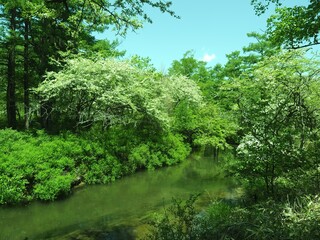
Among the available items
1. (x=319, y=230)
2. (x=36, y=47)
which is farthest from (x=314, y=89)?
(x=36, y=47)

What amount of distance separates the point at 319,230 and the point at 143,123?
15.3 metres

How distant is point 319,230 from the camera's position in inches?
133

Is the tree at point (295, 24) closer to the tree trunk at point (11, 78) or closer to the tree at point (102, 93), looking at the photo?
the tree at point (102, 93)

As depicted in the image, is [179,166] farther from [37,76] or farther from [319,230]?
[319,230]

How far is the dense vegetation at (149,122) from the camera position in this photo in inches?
217

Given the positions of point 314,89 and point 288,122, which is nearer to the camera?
point 288,122

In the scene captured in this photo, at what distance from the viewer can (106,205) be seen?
1038 centimetres

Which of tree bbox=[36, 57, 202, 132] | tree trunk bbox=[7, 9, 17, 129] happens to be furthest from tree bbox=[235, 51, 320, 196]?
tree trunk bbox=[7, 9, 17, 129]

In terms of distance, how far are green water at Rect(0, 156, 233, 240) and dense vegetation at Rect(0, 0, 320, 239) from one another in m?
0.69

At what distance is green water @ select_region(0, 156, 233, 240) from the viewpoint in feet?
27.0

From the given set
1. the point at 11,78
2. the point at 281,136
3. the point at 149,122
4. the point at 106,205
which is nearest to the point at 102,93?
the point at 149,122

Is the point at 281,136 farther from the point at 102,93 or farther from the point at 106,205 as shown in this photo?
the point at 102,93

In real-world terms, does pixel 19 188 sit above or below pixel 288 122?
below

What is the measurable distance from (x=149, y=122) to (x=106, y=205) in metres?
8.23
